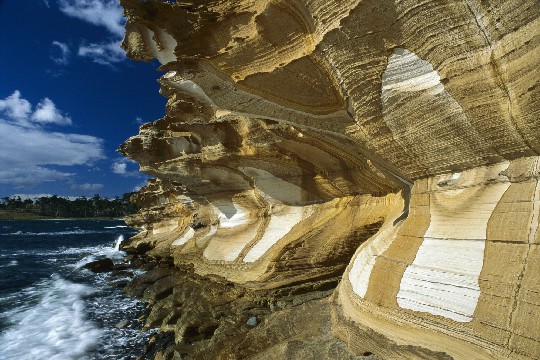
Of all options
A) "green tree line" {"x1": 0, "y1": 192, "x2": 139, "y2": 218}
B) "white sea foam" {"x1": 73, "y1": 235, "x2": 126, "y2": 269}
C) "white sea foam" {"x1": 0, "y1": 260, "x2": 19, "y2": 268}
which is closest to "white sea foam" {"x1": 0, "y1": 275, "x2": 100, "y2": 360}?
"white sea foam" {"x1": 73, "y1": 235, "x2": 126, "y2": 269}

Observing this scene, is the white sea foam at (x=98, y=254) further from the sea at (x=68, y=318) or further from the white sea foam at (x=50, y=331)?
the white sea foam at (x=50, y=331)

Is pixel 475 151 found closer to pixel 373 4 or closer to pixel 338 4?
pixel 373 4

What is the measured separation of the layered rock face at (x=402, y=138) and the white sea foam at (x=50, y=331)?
14.3 feet

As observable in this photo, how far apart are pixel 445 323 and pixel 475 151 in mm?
1904

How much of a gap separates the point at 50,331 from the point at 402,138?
950 cm

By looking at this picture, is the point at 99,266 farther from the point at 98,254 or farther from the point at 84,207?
the point at 84,207

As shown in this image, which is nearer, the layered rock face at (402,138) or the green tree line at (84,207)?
the layered rock face at (402,138)

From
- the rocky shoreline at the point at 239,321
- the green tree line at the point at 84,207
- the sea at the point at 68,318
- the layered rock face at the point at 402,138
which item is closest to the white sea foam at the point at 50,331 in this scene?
the sea at the point at 68,318

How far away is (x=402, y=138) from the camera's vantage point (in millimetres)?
4695

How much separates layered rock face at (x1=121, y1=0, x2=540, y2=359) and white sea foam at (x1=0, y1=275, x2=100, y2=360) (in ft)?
14.3

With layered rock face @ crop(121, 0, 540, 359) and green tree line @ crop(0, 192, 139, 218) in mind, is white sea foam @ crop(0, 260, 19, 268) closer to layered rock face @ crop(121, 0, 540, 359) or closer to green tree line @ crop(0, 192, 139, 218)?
layered rock face @ crop(121, 0, 540, 359)

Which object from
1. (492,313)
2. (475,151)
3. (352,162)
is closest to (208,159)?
(352,162)

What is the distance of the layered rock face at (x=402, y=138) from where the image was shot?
10.5ft

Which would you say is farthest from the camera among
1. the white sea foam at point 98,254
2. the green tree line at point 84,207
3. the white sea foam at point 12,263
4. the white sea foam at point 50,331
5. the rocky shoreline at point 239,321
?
the green tree line at point 84,207
